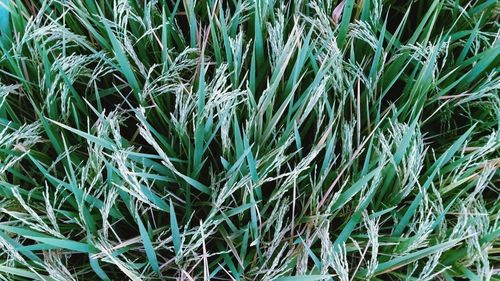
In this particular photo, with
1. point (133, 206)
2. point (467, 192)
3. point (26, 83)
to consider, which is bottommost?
point (467, 192)

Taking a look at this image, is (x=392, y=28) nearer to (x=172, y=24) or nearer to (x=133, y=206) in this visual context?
(x=172, y=24)

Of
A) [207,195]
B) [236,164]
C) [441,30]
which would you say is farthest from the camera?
[441,30]

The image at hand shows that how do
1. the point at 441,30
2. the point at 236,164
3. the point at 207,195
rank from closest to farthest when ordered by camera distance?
the point at 236,164, the point at 207,195, the point at 441,30

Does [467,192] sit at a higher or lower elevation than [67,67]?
lower

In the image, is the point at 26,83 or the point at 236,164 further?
the point at 26,83

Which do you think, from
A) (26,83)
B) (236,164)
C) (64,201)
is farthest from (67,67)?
(236,164)

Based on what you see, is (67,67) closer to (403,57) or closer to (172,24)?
(172,24)
